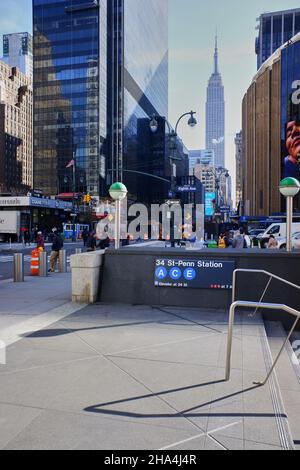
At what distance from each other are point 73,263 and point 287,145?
205 ft

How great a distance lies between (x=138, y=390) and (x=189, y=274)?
4.53 meters

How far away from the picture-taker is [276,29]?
140 meters

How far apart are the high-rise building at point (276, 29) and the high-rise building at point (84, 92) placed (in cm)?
6110

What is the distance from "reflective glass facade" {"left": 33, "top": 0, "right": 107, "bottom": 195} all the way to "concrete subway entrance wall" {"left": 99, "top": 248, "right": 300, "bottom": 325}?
8564 centimetres

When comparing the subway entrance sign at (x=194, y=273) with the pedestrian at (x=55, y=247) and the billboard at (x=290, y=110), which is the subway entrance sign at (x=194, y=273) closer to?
the pedestrian at (x=55, y=247)

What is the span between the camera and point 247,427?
3357 mm

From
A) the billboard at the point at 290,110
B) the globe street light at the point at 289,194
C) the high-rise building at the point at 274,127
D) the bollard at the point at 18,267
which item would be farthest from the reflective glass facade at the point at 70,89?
the globe street light at the point at 289,194

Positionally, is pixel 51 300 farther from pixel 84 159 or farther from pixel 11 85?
pixel 11 85

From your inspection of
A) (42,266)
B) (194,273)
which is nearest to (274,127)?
(42,266)

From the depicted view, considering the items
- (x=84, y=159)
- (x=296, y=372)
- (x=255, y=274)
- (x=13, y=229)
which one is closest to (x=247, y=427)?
(x=296, y=372)

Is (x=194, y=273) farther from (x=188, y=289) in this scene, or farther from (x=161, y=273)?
(x=161, y=273)

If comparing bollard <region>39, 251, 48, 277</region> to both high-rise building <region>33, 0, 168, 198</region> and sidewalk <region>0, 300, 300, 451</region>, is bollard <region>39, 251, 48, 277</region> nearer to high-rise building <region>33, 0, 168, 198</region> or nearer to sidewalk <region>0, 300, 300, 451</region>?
sidewalk <region>0, 300, 300, 451</region>

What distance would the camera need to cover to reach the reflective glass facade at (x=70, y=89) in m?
92.2

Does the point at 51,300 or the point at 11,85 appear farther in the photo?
the point at 11,85
